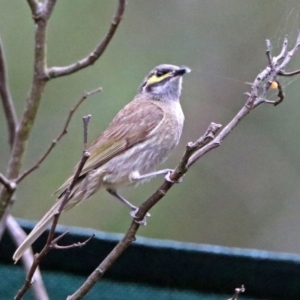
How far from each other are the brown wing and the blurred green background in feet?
15.2

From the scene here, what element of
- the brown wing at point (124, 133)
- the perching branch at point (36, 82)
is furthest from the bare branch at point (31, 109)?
the brown wing at point (124, 133)

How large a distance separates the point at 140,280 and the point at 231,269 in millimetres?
483

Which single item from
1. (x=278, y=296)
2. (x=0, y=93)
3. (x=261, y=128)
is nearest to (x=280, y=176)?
(x=261, y=128)

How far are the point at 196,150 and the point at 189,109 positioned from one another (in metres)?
6.90

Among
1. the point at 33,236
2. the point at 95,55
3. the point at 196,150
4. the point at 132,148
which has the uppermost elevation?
the point at 95,55

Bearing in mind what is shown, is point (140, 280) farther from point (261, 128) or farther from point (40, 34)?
point (261, 128)

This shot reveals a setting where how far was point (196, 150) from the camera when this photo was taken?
3.43 meters

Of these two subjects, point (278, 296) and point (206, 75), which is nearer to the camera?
point (278, 296)

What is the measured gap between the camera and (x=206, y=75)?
10.8m

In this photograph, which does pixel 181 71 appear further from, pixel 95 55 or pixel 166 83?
pixel 95 55

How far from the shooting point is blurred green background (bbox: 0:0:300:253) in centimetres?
1050

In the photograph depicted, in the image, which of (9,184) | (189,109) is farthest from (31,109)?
(189,109)

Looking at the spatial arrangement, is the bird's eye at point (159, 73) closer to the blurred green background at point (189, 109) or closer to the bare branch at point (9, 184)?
the bare branch at point (9, 184)

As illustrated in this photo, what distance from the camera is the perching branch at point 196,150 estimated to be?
3.40 m
